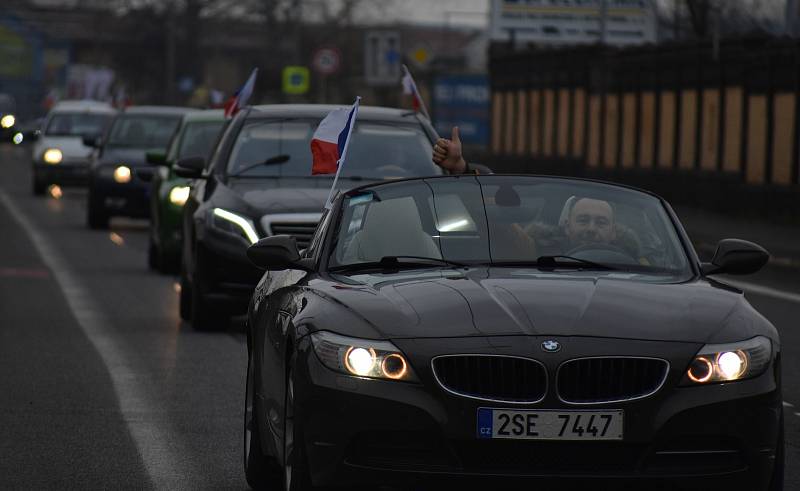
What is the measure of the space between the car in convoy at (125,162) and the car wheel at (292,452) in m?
22.4

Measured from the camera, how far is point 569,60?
47.1 meters

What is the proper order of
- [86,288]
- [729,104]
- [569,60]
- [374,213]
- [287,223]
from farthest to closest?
1. [569,60]
2. [729,104]
3. [86,288]
4. [287,223]
5. [374,213]

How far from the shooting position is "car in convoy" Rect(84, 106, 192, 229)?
29.8 m

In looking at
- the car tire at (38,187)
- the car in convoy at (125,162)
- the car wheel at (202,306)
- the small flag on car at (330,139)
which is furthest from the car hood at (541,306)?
the car tire at (38,187)

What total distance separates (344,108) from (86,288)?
6848 millimetres

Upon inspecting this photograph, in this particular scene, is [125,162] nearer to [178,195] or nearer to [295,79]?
[178,195]

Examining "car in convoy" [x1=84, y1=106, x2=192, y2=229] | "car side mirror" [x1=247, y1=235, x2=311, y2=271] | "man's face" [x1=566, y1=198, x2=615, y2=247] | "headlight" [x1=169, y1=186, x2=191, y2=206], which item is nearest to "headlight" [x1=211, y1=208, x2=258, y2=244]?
"headlight" [x1=169, y1=186, x2=191, y2=206]

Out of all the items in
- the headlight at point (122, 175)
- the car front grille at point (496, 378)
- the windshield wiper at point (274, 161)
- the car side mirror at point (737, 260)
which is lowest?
the headlight at point (122, 175)

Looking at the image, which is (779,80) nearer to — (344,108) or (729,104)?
(729,104)

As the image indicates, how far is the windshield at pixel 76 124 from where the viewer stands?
4275cm

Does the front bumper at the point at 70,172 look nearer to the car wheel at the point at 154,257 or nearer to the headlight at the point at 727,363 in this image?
the car wheel at the point at 154,257

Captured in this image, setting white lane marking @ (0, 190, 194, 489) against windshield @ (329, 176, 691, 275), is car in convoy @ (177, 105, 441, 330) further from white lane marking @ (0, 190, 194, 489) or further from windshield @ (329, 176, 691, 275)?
windshield @ (329, 176, 691, 275)

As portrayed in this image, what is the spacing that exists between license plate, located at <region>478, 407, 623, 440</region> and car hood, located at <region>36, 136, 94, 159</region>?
36046mm

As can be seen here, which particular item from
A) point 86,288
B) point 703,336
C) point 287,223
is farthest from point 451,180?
point 86,288
